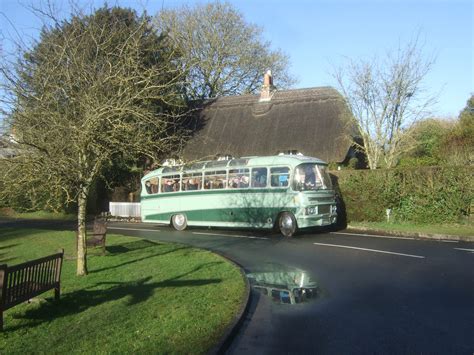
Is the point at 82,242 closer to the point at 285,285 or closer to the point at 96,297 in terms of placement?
the point at 96,297

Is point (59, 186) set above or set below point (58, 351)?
above

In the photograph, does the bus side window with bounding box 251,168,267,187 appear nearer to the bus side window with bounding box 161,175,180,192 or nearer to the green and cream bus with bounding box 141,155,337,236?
the green and cream bus with bounding box 141,155,337,236

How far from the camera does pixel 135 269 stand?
10.4m

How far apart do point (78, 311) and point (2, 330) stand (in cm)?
122

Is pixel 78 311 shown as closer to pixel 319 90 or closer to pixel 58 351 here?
pixel 58 351

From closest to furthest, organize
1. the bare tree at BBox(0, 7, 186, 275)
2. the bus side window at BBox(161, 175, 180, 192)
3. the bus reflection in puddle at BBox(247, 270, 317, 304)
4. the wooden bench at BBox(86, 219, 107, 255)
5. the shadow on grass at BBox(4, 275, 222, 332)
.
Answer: the shadow on grass at BBox(4, 275, 222, 332)
the bus reflection in puddle at BBox(247, 270, 317, 304)
the bare tree at BBox(0, 7, 186, 275)
the wooden bench at BBox(86, 219, 107, 255)
the bus side window at BBox(161, 175, 180, 192)

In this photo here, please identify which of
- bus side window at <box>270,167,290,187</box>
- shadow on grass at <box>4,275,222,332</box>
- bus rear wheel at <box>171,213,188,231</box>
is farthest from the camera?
bus rear wheel at <box>171,213,188,231</box>

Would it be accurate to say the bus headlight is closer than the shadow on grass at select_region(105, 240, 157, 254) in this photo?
No

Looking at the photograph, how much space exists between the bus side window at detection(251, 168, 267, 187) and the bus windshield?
1332 mm

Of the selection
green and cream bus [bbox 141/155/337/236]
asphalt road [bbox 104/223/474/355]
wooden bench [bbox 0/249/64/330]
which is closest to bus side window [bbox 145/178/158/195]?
green and cream bus [bbox 141/155/337/236]

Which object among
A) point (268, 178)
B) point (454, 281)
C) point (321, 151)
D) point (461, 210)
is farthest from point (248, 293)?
point (321, 151)

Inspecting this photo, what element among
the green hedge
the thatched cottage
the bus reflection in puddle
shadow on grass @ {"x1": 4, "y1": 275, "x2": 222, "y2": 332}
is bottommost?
shadow on grass @ {"x1": 4, "y1": 275, "x2": 222, "y2": 332}

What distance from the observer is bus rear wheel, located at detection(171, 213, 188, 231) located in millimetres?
20266

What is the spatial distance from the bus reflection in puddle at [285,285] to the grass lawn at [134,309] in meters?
0.46
